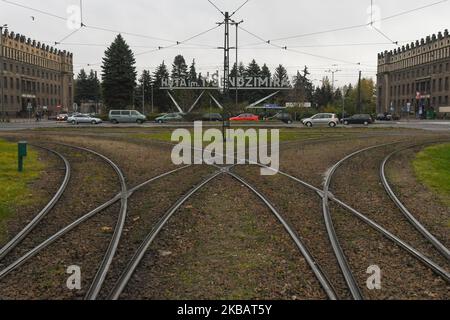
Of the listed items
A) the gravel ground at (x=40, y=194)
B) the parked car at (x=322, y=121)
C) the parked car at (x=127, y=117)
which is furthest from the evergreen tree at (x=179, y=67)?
the gravel ground at (x=40, y=194)

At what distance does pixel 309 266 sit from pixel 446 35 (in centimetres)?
10602

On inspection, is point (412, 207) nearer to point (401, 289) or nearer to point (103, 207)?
point (401, 289)

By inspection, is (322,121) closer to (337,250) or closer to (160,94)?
(337,250)

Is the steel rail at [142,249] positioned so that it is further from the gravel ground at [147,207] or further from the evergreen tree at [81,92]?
the evergreen tree at [81,92]

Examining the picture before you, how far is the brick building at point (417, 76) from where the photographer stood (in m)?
101

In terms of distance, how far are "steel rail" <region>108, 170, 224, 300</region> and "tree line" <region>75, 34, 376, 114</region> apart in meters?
39.1

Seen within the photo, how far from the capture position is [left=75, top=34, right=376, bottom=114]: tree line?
3401 inches

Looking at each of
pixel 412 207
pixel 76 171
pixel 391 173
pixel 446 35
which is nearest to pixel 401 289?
pixel 412 207

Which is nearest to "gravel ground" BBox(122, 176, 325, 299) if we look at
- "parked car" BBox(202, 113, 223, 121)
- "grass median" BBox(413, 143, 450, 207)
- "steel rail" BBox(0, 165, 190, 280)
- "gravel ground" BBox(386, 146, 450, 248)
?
"steel rail" BBox(0, 165, 190, 280)

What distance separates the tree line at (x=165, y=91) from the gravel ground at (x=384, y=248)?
38128 mm

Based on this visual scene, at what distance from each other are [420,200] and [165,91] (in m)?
99.1

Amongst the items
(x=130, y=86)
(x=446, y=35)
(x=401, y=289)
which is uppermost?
(x=446, y=35)

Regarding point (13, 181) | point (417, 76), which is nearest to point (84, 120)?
point (13, 181)
